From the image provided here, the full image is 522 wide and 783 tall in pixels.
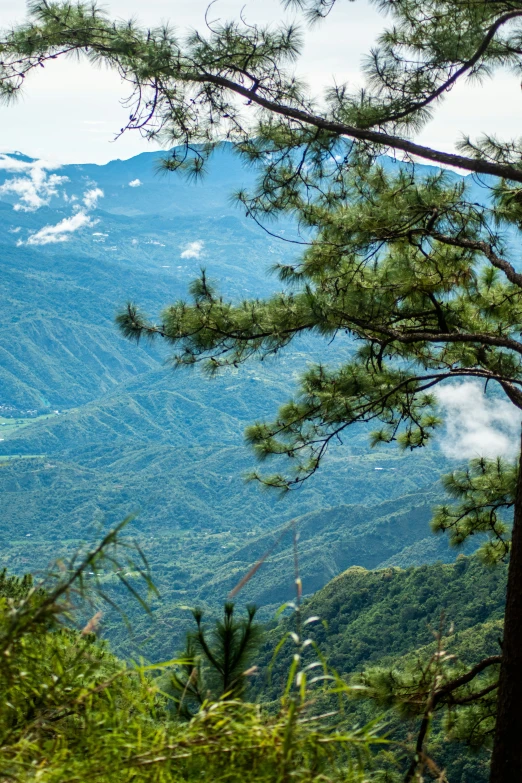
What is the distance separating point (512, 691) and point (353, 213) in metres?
2.47

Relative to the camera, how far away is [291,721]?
3.90 feet

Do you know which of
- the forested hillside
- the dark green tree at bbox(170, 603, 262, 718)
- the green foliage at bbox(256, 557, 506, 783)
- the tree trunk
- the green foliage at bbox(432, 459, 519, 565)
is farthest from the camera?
the forested hillside

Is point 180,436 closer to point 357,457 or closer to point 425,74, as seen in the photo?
point 357,457

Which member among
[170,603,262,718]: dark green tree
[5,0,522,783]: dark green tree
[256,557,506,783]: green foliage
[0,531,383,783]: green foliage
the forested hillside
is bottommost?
[0,531,383,783]: green foliage

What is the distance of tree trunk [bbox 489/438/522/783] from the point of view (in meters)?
2.91

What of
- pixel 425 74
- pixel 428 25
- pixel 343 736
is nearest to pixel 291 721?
pixel 343 736

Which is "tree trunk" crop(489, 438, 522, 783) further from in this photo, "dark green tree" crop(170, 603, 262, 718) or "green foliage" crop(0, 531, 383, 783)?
"green foliage" crop(0, 531, 383, 783)

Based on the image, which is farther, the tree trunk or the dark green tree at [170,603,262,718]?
the tree trunk

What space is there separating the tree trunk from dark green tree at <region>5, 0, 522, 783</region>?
2.44ft

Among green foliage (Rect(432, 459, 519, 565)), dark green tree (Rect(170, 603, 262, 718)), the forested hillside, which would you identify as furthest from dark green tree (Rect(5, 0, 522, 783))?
the forested hillside

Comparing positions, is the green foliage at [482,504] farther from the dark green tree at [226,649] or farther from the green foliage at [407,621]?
the green foliage at [407,621]

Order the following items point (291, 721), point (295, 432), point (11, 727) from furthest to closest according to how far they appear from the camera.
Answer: point (295, 432), point (11, 727), point (291, 721)

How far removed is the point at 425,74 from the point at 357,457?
13854 centimetres

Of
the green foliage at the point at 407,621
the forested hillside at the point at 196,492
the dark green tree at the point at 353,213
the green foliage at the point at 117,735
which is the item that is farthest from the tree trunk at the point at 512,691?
the forested hillside at the point at 196,492
